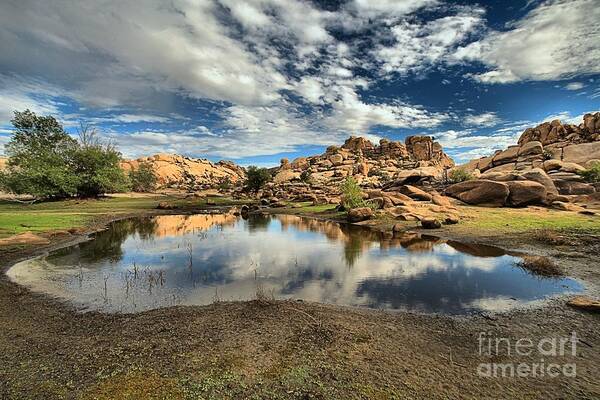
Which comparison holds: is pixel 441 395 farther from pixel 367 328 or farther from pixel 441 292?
pixel 441 292

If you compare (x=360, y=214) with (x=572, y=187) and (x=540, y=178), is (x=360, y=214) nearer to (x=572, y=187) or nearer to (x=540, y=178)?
(x=540, y=178)

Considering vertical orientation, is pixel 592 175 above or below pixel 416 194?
above

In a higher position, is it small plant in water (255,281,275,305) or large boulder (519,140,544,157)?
large boulder (519,140,544,157)

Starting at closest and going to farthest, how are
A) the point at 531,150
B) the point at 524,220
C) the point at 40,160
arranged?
1. the point at 524,220
2. the point at 40,160
3. the point at 531,150

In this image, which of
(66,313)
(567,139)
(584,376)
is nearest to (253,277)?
(66,313)

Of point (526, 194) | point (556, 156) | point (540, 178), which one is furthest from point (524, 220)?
point (556, 156)

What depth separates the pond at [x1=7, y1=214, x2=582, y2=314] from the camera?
12.7 metres

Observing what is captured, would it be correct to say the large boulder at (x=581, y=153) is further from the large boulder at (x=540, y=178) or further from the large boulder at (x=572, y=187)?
the large boulder at (x=540, y=178)

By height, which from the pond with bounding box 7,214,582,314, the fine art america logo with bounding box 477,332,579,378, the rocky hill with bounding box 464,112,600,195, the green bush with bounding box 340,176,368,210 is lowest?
the pond with bounding box 7,214,582,314

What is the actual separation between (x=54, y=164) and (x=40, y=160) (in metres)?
2.11

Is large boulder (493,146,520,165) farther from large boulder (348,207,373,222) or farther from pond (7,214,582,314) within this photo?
pond (7,214,582,314)

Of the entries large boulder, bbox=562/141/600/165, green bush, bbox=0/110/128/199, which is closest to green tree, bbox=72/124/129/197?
A: green bush, bbox=0/110/128/199

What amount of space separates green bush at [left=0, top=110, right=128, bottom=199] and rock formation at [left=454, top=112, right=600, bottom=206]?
220ft

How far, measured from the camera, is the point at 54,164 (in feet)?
185
